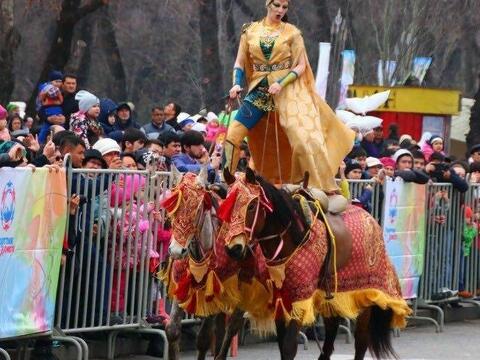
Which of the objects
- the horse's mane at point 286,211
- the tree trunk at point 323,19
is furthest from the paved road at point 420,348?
the tree trunk at point 323,19

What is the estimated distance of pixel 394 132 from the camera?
26062 mm

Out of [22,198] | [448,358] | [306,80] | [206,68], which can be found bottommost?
[448,358]

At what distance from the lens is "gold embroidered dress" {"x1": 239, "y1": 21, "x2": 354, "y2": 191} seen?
13.5 m

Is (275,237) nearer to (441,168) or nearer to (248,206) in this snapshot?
(248,206)

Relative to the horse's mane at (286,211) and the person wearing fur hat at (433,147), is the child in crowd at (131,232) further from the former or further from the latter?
the person wearing fur hat at (433,147)

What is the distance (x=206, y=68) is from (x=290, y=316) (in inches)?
1114

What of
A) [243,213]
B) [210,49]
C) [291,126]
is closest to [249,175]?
[243,213]

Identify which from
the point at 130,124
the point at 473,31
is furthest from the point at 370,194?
the point at 473,31

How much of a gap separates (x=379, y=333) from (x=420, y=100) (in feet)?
59.5

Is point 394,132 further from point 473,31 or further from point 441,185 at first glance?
point 473,31

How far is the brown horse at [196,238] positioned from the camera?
37.7 feet

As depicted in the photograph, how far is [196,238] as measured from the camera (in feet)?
38.2

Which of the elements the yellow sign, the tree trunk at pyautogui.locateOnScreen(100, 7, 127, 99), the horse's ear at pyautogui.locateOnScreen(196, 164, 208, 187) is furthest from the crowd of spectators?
the tree trunk at pyautogui.locateOnScreen(100, 7, 127, 99)

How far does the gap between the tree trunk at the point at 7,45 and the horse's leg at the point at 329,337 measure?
39.1 ft
